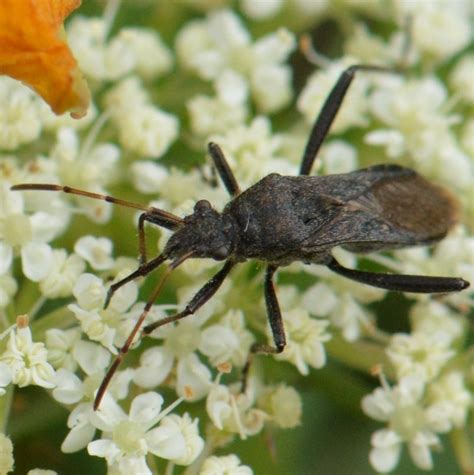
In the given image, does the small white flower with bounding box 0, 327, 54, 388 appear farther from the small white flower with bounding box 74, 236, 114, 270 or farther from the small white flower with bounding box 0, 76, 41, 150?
the small white flower with bounding box 0, 76, 41, 150

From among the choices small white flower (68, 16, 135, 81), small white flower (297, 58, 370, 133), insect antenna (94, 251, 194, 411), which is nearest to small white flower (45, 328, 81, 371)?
insect antenna (94, 251, 194, 411)

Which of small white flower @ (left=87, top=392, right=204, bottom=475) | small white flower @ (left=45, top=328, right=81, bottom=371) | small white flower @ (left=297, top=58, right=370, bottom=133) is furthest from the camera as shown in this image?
small white flower @ (left=297, top=58, right=370, bottom=133)

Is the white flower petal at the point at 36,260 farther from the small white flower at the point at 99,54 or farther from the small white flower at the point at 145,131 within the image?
the small white flower at the point at 99,54

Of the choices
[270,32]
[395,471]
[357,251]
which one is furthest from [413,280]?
[270,32]

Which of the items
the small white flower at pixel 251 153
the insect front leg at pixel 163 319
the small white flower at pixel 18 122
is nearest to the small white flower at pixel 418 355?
the insect front leg at pixel 163 319

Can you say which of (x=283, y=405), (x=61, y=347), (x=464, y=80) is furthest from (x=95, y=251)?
(x=464, y=80)

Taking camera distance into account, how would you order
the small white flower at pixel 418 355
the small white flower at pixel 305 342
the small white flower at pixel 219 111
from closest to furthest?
the small white flower at pixel 305 342 < the small white flower at pixel 418 355 < the small white flower at pixel 219 111

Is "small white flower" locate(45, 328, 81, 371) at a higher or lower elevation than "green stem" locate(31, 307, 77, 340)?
lower
